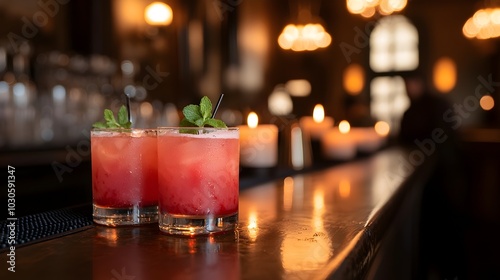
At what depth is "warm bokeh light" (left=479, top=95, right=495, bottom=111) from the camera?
9809 millimetres

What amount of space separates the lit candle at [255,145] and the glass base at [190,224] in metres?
0.92

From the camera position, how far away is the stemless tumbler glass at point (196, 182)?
0.78 metres

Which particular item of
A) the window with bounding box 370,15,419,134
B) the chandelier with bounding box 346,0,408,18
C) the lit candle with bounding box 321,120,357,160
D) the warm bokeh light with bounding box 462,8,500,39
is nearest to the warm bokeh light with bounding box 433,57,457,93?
the window with bounding box 370,15,419,134

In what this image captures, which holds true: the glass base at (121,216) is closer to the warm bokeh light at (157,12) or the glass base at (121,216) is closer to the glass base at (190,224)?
the glass base at (190,224)

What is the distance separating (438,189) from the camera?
13.1 ft

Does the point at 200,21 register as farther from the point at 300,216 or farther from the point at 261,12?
the point at 300,216

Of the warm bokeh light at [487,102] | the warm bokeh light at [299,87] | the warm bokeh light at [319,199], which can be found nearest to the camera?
the warm bokeh light at [319,199]

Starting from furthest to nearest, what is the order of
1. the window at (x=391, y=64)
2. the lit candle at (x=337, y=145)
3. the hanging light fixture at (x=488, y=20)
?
the window at (x=391, y=64) → the hanging light fixture at (x=488, y=20) → the lit candle at (x=337, y=145)

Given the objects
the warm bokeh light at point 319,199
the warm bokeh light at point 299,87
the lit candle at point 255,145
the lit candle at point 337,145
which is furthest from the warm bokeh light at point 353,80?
the warm bokeh light at point 319,199

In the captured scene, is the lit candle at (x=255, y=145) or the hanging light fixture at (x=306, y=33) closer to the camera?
the lit candle at (x=255, y=145)

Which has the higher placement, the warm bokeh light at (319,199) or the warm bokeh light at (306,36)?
the warm bokeh light at (306,36)

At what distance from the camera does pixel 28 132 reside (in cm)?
297

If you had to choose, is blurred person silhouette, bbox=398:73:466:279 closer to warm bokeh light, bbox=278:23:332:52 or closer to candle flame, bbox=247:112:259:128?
warm bokeh light, bbox=278:23:332:52

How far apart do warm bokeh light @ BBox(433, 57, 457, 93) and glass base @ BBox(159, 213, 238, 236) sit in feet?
32.9
